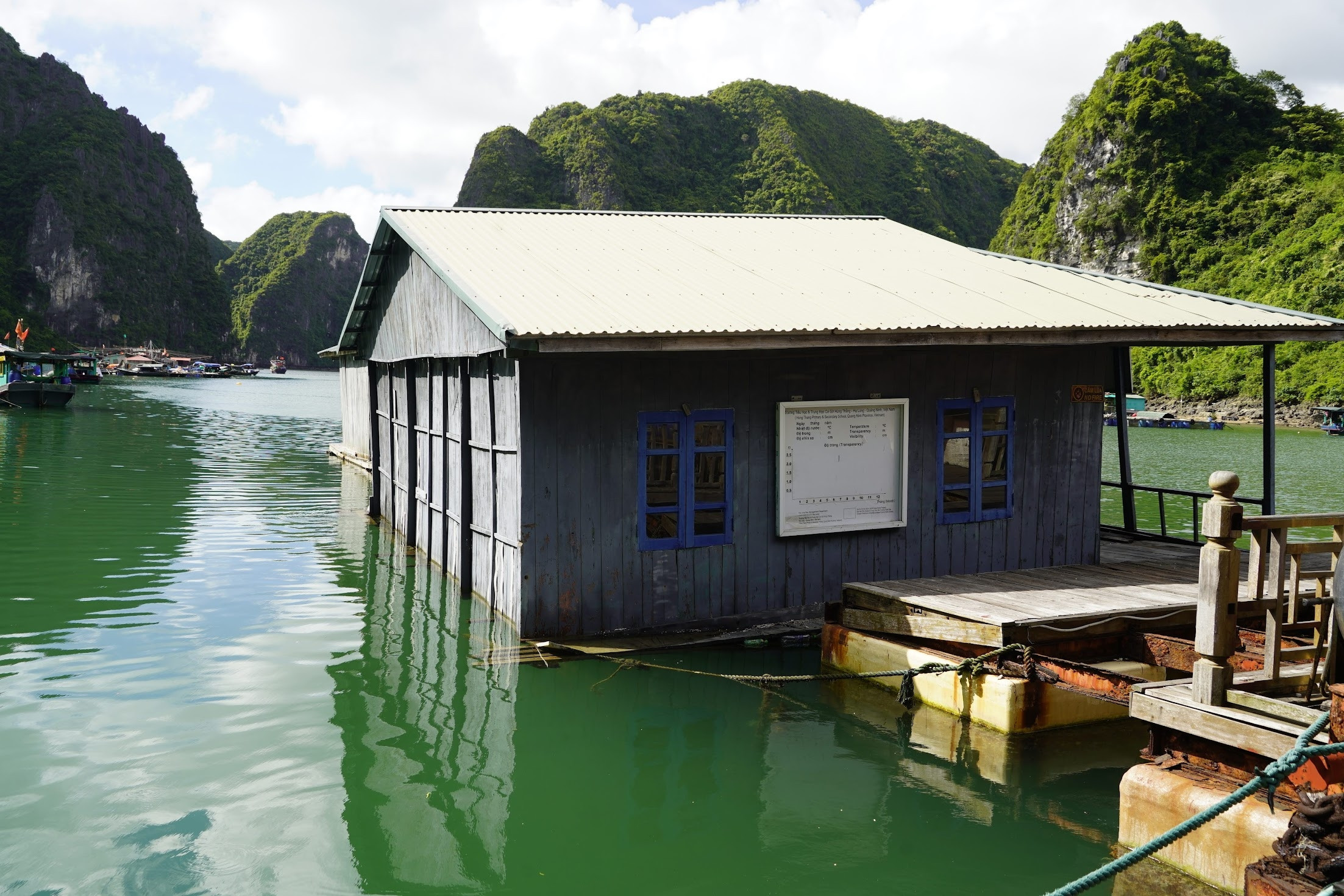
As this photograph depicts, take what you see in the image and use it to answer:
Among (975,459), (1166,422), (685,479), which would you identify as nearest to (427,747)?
(685,479)

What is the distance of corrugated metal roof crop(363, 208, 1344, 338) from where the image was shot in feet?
35.0

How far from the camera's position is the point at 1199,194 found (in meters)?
81.7

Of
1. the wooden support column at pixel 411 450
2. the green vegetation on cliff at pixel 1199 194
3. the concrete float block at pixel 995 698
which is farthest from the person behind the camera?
the green vegetation on cliff at pixel 1199 194

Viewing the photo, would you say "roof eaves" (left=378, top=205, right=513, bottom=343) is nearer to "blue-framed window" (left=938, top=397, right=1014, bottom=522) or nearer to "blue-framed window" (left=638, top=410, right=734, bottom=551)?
"blue-framed window" (left=638, top=410, right=734, bottom=551)

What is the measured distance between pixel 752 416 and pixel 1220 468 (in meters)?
31.6

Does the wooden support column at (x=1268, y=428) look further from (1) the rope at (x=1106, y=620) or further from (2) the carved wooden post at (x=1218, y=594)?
(2) the carved wooden post at (x=1218, y=594)

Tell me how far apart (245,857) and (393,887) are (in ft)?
3.42

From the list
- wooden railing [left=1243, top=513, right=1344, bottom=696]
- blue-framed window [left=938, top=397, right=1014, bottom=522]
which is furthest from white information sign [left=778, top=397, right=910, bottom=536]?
wooden railing [left=1243, top=513, right=1344, bottom=696]

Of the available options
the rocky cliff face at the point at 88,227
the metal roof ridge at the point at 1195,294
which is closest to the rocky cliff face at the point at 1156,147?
the metal roof ridge at the point at 1195,294

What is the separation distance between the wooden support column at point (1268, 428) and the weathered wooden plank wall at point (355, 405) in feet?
70.1

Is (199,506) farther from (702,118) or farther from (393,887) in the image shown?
(702,118)

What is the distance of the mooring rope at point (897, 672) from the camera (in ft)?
29.4

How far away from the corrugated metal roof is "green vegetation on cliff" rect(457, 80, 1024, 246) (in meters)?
104

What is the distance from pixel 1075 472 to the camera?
12938 mm
